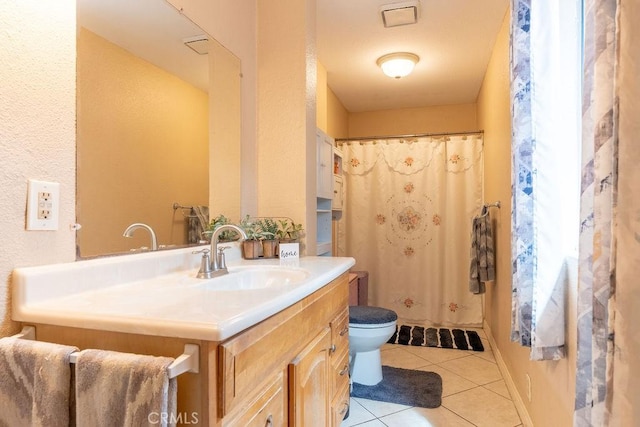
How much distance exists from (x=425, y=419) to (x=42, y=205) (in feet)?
6.30

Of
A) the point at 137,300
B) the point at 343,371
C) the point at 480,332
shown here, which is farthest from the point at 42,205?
the point at 480,332

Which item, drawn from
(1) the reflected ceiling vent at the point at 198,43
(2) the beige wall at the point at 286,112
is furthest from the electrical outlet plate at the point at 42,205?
(2) the beige wall at the point at 286,112

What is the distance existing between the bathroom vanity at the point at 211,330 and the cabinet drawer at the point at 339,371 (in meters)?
0.14

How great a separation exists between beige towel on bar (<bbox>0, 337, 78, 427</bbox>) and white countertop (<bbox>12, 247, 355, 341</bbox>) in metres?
0.06

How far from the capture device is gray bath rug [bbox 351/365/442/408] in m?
2.07

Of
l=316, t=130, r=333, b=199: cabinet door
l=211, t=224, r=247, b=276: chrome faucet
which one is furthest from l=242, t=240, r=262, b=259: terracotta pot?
l=316, t=130, r=333, b=199: cabinet door

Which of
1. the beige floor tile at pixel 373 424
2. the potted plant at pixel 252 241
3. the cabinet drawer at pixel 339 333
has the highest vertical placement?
the potted plant at pixel 252 241

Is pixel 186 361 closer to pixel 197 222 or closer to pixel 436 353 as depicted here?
pixel 197 222

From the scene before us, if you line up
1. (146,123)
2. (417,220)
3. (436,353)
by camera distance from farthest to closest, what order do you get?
(417,220), (436,353), (146,123)

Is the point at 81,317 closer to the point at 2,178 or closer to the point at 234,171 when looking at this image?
the point at 2,178

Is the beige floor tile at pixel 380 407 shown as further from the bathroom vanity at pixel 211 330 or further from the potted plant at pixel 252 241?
the potted plant at pixel 252 241

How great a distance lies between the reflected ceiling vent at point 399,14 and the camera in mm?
2260

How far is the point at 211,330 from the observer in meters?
0.67

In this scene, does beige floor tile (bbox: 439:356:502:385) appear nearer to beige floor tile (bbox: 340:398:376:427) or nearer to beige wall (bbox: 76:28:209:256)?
beige floor tile (bbox: 340:398:376:427)
